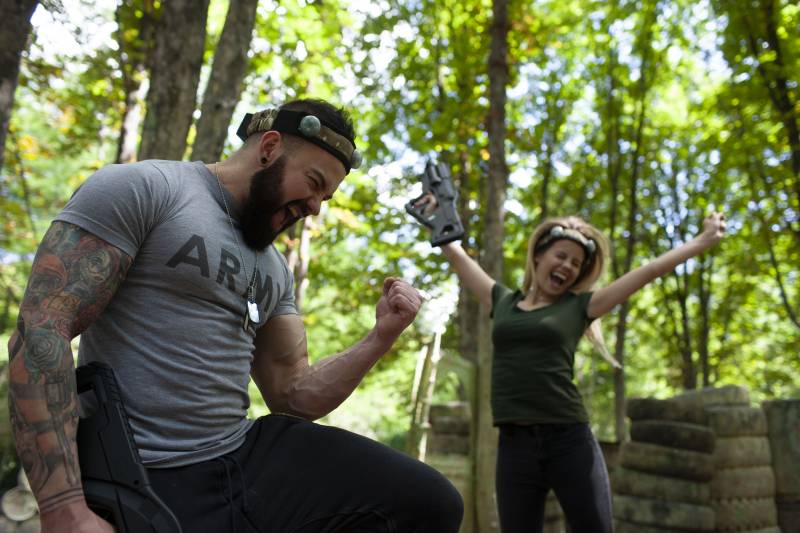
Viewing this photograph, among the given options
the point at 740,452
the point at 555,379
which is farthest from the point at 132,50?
the point at 740,452

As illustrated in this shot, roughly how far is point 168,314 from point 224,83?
2960 mm

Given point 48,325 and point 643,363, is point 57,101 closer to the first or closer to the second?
point 48,325

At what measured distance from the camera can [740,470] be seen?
20.4ft

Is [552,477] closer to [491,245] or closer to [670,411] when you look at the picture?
[670,411]

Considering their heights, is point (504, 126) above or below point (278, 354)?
above

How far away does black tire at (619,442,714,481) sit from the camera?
5875mm

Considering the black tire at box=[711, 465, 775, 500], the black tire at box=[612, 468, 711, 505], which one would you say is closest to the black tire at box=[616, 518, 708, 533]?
the black tire at box=[612, 468, 711, 505]

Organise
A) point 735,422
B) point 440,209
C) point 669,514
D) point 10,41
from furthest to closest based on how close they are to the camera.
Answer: point 735,422
point 669,514
point 440,209
point 10,41

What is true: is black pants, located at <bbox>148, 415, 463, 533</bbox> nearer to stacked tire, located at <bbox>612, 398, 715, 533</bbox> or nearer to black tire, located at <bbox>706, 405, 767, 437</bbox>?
stacked tire, located at <bbox>612, 398, 715, 533</bbox>

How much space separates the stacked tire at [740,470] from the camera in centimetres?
608

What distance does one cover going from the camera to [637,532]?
5922mm

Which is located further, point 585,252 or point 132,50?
point 132,50

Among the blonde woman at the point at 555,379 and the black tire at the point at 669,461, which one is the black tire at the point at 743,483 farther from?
the blonde woman at the point at 555,379

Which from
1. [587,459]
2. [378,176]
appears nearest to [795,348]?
[378,176]
